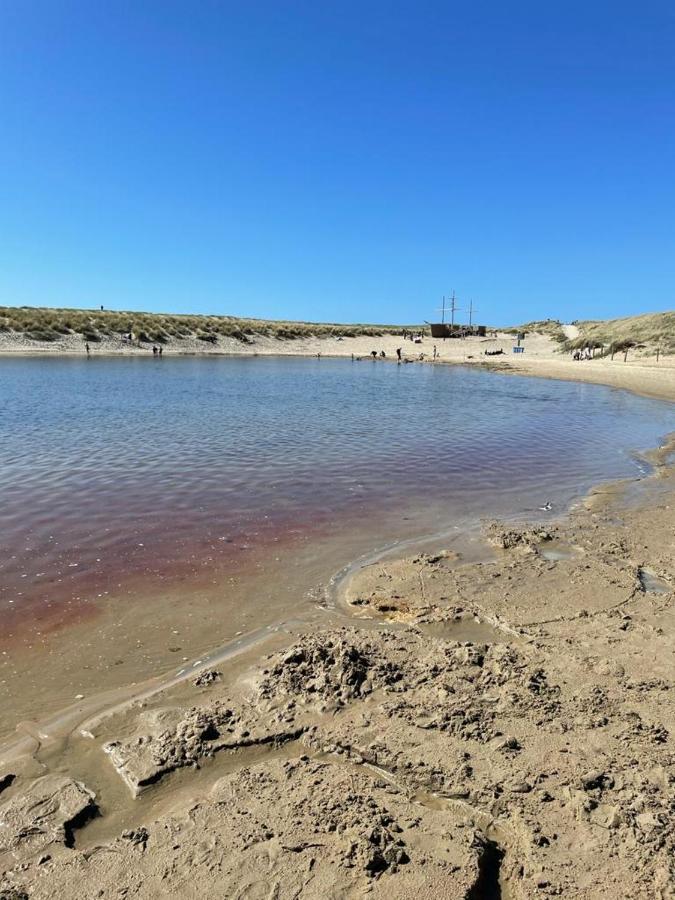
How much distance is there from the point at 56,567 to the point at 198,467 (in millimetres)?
5070

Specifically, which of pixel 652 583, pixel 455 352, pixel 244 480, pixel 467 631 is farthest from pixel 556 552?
pixel 455 352

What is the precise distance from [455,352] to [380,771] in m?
74.5

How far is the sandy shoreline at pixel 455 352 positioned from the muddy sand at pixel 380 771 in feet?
86.4

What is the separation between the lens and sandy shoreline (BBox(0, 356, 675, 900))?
260cm

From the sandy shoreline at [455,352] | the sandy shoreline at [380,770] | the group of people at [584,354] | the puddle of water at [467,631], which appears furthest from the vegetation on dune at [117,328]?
the sandy shoreline at [380,770]

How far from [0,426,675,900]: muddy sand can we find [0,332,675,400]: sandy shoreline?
2632 centimetres

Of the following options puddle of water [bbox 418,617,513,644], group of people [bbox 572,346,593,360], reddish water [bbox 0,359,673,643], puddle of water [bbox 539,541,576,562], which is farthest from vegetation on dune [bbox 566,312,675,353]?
puddle of water [bbox 418,617,513,644]

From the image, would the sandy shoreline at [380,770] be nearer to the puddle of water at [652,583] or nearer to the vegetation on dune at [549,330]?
the puddle of water at [652,583]

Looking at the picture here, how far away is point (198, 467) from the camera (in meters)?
11.6

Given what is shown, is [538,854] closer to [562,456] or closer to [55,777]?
[55,777]

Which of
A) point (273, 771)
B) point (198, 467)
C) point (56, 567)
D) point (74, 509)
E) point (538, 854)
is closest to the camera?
point (538, 854)

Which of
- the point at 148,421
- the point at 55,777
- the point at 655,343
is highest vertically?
the point at 655,343

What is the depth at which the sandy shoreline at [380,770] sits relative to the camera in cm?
260

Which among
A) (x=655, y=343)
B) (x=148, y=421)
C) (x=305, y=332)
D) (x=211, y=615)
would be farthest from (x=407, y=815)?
(x=305, y=332)
